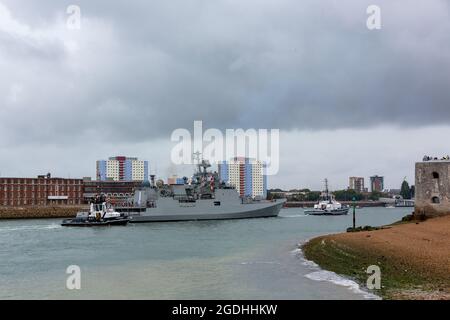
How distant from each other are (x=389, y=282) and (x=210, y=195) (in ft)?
188

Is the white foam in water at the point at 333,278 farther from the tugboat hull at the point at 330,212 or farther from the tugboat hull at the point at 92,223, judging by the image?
the tugboat hull at the point at 330,212

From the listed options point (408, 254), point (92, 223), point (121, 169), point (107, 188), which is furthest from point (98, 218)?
point (121, 169)

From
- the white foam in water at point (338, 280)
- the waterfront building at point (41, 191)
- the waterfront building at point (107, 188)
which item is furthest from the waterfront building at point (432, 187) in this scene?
the waterfront building at point (107, 188)

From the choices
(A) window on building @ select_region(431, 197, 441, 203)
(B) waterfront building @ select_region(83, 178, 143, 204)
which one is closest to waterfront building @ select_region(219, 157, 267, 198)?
(B) waterfront building @ select_region(83, 178, 143, 204)

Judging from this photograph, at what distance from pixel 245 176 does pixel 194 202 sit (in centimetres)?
7805

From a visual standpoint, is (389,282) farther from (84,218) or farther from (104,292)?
(84,218)

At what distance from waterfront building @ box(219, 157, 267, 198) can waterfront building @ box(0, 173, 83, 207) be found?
3693 centimetres

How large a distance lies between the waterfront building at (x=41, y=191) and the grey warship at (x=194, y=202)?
48.8 m

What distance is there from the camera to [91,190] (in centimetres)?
12988

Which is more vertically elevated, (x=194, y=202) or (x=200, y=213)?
(x=194, y=202)

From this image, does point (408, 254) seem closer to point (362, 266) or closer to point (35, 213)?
point (362, 266)

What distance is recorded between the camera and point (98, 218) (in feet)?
198

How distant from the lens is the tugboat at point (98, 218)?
2337 inches

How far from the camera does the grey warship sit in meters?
70.2
